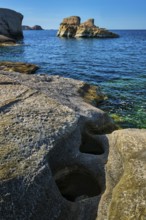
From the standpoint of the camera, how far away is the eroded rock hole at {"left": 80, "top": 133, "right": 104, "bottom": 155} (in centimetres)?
1055

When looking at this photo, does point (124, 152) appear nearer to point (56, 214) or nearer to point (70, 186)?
point (70, 186)

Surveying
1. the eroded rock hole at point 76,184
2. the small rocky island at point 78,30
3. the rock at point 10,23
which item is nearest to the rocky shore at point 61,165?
the eroded rock hole at point 76,184

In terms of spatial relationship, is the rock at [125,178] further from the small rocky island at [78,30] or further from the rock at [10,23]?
the small rocky island at [78,30]

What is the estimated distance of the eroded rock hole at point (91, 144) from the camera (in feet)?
34.6

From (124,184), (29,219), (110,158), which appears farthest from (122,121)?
(29,219)

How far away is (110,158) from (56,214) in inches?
106

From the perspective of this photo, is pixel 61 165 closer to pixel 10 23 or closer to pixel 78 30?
pixel 10 23

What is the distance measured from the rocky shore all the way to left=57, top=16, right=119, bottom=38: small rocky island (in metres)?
128

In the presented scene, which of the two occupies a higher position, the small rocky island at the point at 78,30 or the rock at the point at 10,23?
the rock at the point at 10,23

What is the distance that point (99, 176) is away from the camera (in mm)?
8773

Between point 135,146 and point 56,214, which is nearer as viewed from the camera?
point 56,214

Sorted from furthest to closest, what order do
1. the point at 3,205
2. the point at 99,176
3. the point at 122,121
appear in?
1. the point at 122,121
2. the point at 99,176
3. the point at 3,205

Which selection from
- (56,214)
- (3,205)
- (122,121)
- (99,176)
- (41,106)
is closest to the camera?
(3,205)

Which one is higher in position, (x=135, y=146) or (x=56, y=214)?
(x=135, y=146)
